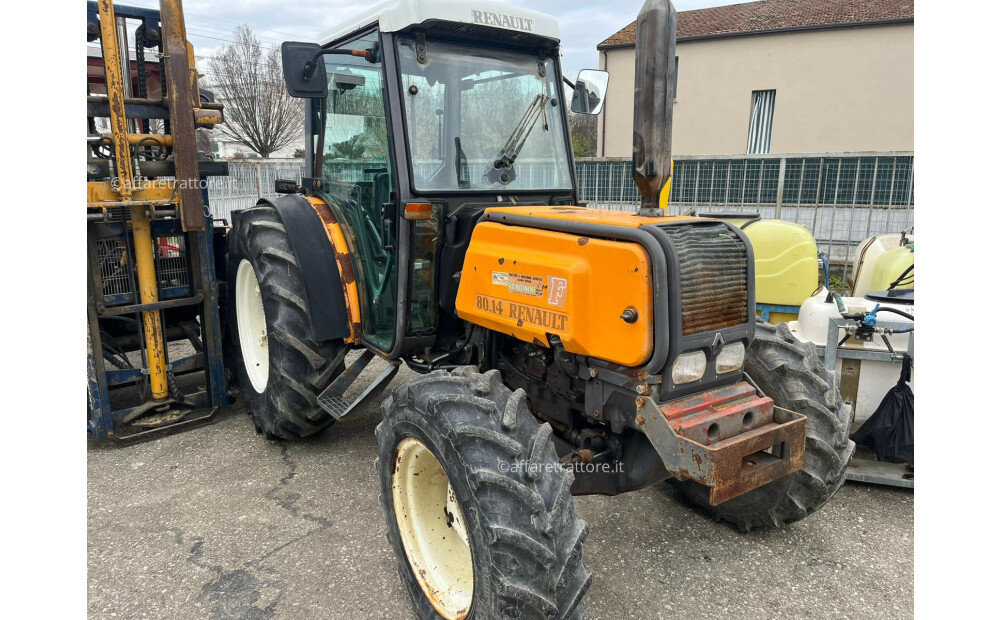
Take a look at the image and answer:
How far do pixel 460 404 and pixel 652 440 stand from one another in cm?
72

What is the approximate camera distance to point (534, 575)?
6.82ft

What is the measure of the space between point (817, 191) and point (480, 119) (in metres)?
7.08

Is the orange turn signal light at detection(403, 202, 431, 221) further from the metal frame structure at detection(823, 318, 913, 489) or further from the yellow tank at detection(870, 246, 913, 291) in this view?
the yellow tank at detection(870, 246, 913, 291)

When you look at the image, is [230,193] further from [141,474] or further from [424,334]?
[424,334]

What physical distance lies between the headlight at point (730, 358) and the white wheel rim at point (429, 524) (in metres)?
1.17

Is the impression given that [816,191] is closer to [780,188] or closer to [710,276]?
[780,188]

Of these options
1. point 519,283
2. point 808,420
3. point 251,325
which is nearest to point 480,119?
point 519,283

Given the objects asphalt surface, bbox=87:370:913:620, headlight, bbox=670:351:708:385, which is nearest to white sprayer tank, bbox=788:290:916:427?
asphalt surface, bbox=87:370:913:620

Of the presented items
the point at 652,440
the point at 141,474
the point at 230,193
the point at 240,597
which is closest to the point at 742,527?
the point at 652,440

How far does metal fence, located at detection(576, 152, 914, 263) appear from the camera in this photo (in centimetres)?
858

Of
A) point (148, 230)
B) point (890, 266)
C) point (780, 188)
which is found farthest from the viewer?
point (780, 188)

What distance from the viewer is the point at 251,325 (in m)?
4.57

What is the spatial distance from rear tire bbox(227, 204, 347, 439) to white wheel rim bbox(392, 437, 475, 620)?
1.32 m

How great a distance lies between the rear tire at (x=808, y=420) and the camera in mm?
2893
